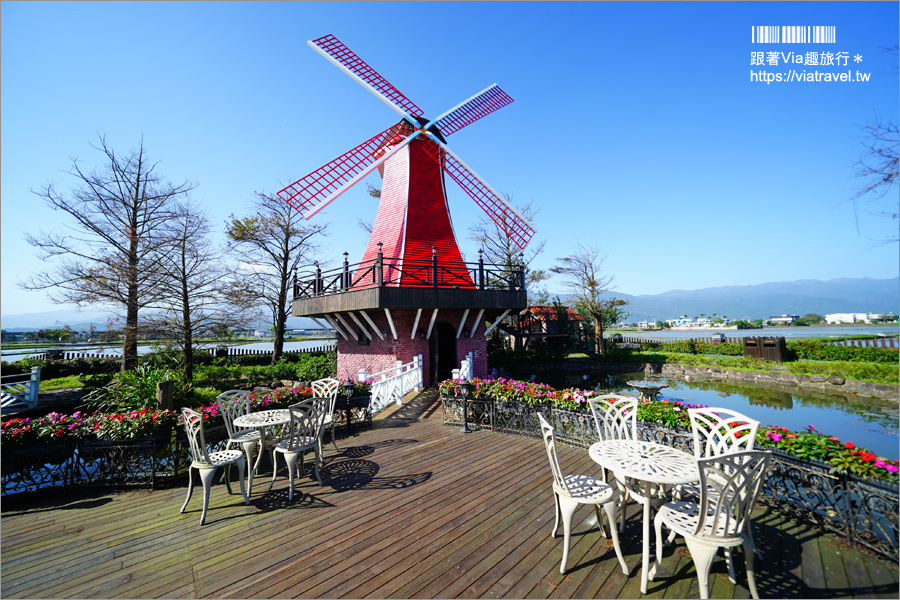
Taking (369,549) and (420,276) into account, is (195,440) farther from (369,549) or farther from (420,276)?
(420,276)

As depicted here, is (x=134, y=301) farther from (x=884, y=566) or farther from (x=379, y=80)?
(x=884, y=566)

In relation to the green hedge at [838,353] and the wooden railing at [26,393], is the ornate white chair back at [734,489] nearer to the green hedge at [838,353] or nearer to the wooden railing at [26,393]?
the wooden railing at [26,393]

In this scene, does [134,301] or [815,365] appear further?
[815,365]

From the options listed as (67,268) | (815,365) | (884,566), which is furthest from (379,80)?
(815,365)

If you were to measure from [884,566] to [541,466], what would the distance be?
318 cm

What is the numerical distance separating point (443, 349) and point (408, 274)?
322 centimetres

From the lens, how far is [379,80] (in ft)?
49.4

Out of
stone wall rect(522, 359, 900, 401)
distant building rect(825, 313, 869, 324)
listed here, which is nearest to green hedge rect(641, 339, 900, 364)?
stone wall rect(522, 359, 900, 401)

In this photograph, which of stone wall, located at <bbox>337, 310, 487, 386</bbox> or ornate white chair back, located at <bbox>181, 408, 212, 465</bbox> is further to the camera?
stone wall, located at <bbox>337, 310, 487, 386</bbox>

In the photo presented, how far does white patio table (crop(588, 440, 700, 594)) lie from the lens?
9.15ft

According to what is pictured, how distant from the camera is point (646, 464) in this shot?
123 inches

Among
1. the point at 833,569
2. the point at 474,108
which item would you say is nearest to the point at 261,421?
the point at 833,569

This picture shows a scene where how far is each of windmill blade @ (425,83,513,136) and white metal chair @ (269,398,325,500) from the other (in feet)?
42.2

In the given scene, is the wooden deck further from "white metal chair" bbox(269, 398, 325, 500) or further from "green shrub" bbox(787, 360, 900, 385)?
"green shrub" bbox(787, 360, 900, 385)
